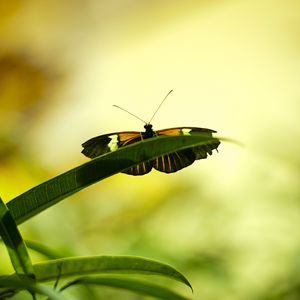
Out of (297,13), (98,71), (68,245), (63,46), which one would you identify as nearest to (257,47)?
(297,13)

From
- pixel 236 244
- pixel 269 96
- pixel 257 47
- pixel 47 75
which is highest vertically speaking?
pixel 257 47

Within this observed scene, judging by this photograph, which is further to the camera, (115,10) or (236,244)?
(115,10)

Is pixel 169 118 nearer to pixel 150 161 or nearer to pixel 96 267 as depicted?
pixel 150 161

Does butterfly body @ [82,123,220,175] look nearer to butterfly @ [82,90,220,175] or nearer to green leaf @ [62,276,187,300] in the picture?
butterfly @ [82,90,220,175]

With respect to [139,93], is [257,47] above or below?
above

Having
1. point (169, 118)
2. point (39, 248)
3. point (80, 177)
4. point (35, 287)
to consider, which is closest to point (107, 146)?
point (39, 248)

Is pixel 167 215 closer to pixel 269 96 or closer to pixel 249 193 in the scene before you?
pixel 249 193
